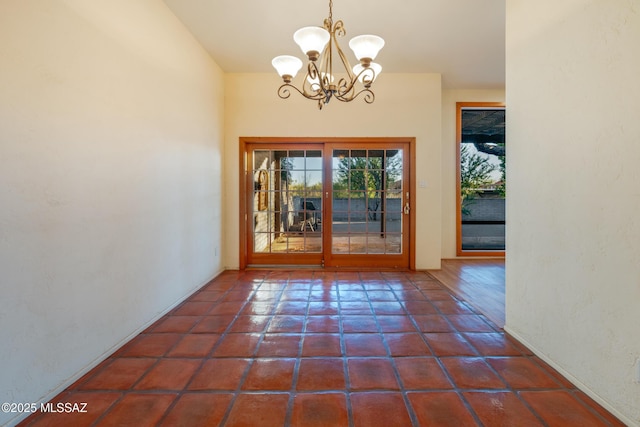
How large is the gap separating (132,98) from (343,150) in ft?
8.75

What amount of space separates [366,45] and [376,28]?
4.19 ft

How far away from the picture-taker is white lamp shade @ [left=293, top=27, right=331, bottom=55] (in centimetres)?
178

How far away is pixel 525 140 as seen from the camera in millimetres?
1939

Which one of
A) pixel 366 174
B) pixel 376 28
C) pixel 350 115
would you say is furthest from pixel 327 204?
pixel 376 28

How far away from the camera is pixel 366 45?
1886mm

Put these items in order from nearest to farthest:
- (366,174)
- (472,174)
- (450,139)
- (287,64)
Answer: (287,64) < (366,174) < (450,139) < (472,174)

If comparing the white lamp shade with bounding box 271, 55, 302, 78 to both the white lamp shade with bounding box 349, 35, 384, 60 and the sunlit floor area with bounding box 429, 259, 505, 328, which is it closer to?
Answer: the white lamp shade with bounding box 349, 35, 384, 60

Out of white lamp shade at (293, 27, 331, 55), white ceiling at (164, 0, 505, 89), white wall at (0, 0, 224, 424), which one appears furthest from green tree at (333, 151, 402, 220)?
white lamp shade at (293, 27, 331, 55)

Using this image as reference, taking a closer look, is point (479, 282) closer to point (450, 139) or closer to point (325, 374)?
point (450, 139)

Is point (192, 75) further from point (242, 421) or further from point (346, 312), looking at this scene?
point (242, 421)

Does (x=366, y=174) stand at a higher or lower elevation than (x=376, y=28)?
lower

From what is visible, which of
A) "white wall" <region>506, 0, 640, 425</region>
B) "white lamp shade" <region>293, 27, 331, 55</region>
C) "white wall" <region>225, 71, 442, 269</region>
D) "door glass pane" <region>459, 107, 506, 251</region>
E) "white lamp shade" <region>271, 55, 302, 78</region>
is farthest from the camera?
"door glass pane" <region>459, 107, 506, 251</region>

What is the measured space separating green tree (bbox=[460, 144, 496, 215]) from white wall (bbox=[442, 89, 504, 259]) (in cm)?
31

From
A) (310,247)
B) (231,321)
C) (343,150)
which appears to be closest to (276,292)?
(231,321)
